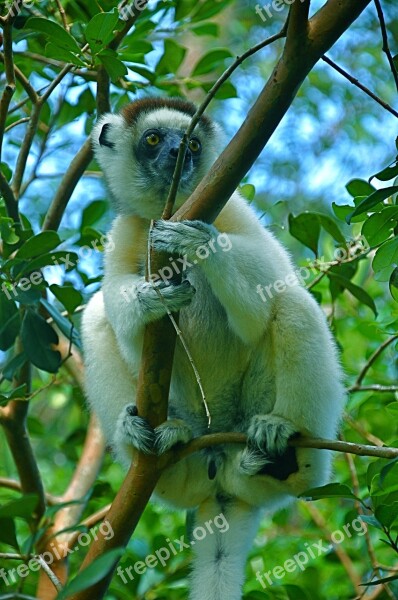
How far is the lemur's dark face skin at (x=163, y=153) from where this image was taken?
17.7 ft

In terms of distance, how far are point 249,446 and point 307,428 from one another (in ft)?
1.13

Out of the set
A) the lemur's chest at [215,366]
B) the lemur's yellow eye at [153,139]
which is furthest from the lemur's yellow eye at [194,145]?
the lemur's chest at [215,366]

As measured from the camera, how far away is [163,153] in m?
5.58


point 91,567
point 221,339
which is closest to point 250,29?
point 221,339

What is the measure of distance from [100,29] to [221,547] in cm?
300

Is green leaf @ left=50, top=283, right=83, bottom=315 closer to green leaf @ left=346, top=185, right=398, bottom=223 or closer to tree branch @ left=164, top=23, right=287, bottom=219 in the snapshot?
tree branch @ left=164, top=23, right=287, bottom=219

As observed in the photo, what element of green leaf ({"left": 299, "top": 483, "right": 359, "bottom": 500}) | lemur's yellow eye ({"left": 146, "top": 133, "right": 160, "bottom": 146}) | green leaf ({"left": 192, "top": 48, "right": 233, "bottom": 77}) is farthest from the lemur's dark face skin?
green leaf ({"left": 299, "top": 483, "right": 359, "bottom": 500})

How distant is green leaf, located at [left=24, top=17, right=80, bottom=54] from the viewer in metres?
4.11

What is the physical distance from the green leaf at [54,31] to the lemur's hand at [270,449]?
7.50ft

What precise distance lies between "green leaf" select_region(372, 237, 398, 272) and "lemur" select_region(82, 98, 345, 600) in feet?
3.01

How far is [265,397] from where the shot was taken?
187 inches

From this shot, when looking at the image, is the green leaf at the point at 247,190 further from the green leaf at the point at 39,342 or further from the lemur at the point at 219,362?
the green leaf at the point at 39,342

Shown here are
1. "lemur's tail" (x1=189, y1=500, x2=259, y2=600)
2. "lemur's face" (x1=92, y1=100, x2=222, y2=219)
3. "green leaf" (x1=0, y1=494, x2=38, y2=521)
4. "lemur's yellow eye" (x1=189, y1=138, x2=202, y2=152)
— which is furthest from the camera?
"lemur's yellow eye" (x1=189, y1=138, x2=202, y2=152)

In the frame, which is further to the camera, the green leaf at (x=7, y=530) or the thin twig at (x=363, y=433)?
the thin twig at (x=363, y=433)
